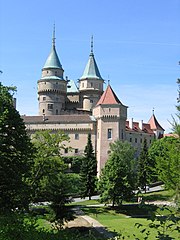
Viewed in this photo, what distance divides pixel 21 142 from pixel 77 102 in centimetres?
5512

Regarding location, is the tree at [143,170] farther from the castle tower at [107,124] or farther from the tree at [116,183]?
the tree at [116,183]

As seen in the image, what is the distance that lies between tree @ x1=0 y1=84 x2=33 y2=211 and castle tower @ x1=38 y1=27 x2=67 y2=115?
50019mm

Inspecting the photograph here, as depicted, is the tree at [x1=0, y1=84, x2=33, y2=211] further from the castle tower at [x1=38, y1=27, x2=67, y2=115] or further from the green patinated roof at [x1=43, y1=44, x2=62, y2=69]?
the green patinated roof at [x1=43, y1=44, x2=62, y2=69]

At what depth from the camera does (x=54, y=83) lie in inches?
2827

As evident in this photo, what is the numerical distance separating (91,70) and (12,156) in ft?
189

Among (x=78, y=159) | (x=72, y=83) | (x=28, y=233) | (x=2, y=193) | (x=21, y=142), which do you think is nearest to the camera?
(x=28, y=233)

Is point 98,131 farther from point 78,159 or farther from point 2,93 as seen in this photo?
point 2,93

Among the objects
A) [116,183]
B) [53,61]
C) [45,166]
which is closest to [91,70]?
[53,61]

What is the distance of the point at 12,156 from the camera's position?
64.0 feet

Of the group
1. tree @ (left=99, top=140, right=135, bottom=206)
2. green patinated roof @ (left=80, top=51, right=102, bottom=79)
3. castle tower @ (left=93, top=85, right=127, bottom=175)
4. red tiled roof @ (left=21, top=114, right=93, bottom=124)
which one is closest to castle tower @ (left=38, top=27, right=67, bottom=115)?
red tiled roof @ (left=21, top=114, right=93, bottom=124)

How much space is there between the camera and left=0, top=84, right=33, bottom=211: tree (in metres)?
18.4

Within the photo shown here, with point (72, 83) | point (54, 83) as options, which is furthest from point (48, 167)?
point (72, 83)

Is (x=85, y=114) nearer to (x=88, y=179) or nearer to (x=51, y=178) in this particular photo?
(x=88, y=179)

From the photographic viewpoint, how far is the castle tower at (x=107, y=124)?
60.5 metres
